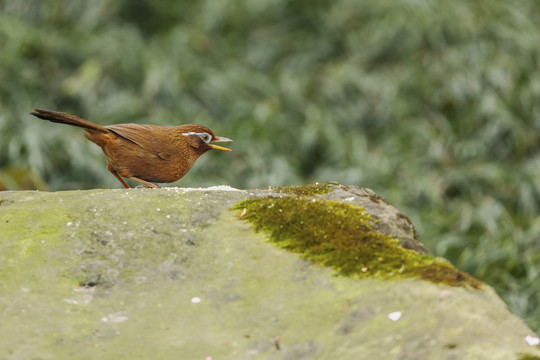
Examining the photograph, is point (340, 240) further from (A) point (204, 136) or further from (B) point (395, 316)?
(A) point (204, 136)

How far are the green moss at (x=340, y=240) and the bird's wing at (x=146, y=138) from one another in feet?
2.96

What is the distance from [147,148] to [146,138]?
67 millimetres

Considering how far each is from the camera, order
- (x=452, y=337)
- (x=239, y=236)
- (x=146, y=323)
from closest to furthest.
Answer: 1. (x=452, y=337)
2. (x=146, y=323)
3. (x=239, y=236)

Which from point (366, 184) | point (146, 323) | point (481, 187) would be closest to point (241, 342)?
point (146, 323)

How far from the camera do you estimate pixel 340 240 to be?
7.78ft

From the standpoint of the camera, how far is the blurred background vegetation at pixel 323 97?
6113 mm

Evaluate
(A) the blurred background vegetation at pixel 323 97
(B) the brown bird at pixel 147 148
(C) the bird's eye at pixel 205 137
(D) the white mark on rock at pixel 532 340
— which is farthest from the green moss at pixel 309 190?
(A) the blurred background vegetation at pixel 323 97

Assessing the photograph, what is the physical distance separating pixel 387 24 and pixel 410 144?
161 cm

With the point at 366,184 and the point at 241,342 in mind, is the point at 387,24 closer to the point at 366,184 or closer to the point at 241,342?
the point at 366,184

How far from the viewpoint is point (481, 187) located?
21.4 feet

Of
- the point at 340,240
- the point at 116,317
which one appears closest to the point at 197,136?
the point at 340,240

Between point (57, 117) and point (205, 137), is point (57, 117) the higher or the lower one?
the higher one

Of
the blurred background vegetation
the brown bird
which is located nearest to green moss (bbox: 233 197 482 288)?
the brown bird

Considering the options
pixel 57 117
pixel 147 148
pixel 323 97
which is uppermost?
pixel 57 117
